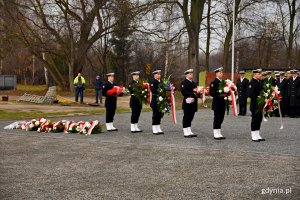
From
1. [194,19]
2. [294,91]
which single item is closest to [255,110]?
[294,91]

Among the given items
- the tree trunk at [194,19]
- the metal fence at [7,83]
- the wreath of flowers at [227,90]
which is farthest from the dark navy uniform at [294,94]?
the metal fence at [7,83]

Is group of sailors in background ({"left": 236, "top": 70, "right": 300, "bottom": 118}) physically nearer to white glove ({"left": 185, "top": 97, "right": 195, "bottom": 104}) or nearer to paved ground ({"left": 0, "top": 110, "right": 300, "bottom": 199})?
paved ground ({"left": 0, "top": 110, "right": 300, "bottom": 199})

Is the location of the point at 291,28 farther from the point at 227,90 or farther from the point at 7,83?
the point at 227,90

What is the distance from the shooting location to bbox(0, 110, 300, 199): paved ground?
680cm

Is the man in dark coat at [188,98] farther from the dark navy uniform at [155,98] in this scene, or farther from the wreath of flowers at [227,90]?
the dark navy uniform at [155,98]

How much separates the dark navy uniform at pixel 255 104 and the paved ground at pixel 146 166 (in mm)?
503

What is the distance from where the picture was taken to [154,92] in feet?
45.3

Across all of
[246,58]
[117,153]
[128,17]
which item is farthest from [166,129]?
[246,58]

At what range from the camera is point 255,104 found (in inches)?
492

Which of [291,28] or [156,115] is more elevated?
[291,28]

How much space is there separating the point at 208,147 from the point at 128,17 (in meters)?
22.5

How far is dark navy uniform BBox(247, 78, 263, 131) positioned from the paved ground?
50cm

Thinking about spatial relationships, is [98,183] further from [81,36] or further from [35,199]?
[81,36]

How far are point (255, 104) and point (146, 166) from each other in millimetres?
4852
